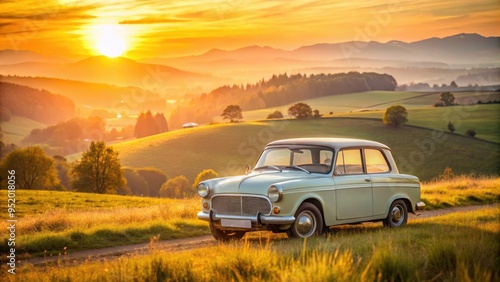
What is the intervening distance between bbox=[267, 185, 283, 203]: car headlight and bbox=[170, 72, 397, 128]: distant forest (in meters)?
120

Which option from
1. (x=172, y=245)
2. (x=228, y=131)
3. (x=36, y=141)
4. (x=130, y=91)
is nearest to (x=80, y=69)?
(x=130, y=91)

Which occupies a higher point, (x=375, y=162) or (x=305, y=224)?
(x=375, y=162)

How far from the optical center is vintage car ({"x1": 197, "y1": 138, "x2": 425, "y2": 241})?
12.7m

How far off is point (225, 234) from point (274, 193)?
2009mm

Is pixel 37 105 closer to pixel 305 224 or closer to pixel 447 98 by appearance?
pixel 447 98

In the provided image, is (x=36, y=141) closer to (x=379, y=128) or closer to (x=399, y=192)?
(x=379, y=128)

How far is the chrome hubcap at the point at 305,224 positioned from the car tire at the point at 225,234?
5.76 ft

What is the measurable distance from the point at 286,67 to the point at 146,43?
82292 mm

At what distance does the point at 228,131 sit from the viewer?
10212 cm

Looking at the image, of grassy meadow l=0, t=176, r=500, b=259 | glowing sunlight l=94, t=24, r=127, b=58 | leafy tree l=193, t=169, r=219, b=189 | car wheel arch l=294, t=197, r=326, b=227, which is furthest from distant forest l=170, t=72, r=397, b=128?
car wheel arch l=294, t=197, r=326, b=227

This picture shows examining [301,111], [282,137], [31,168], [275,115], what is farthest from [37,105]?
[31,168]

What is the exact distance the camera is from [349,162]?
14336 mm

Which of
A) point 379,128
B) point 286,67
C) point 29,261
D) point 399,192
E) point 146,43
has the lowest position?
point 29,261

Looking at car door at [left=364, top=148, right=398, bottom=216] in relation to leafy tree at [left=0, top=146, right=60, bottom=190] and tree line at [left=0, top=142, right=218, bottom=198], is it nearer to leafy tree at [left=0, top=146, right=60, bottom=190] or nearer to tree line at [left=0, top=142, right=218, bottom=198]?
tree line at [left=0, top=142, right=218, bottom=198]
